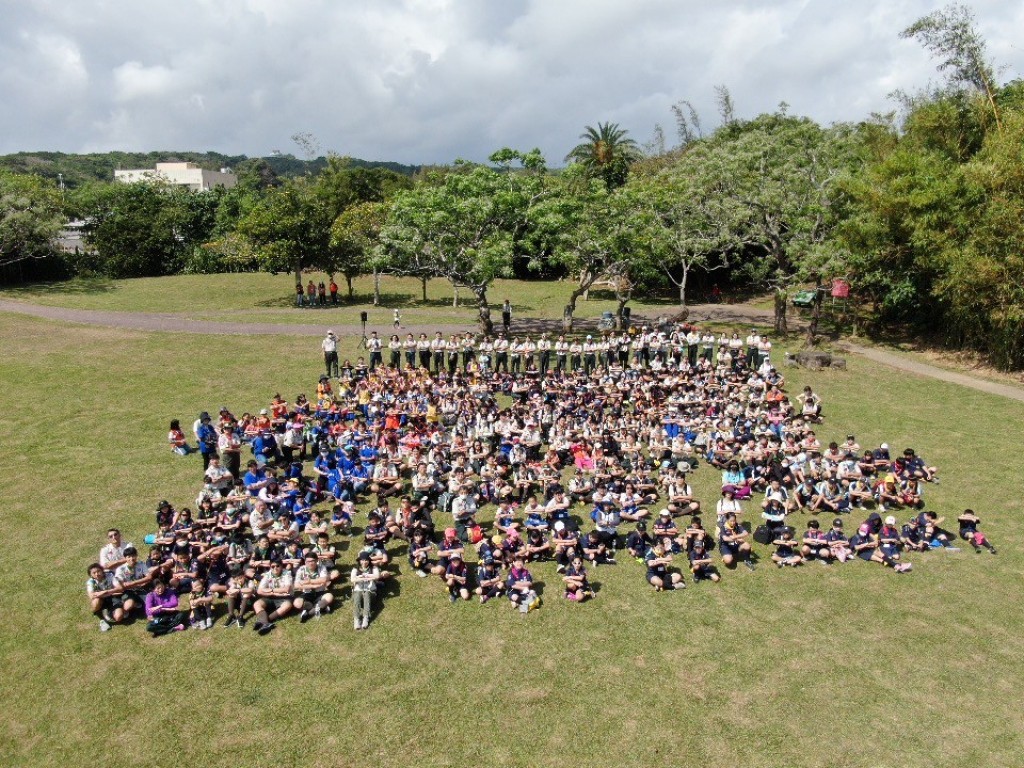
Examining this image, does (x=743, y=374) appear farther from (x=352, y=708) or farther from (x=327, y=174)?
(x=327, y=174)

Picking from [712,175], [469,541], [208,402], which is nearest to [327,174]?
[712,175]

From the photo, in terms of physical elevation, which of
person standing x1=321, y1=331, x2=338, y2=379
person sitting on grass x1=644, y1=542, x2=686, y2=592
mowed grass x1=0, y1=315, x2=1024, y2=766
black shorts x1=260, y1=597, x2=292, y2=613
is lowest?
mowed grass x1=0, y1=315, x2=1024, y2=766

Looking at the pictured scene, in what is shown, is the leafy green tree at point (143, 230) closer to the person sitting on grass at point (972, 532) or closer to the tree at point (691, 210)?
the tree at point (691, 210)

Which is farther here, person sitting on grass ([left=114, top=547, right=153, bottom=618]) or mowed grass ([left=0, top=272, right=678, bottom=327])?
mowed grass ([left=0, top=272, right=678, bottom=327])

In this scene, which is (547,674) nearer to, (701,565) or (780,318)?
(701,565)

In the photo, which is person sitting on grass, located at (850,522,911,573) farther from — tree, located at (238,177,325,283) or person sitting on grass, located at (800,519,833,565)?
tree, located at (238,177,325,283)

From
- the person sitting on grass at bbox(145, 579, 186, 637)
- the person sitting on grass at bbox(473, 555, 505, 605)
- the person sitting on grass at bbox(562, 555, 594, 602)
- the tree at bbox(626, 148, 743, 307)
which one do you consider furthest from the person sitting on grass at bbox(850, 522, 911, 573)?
A: the tree at bbox(626, 148, 743, 307)
